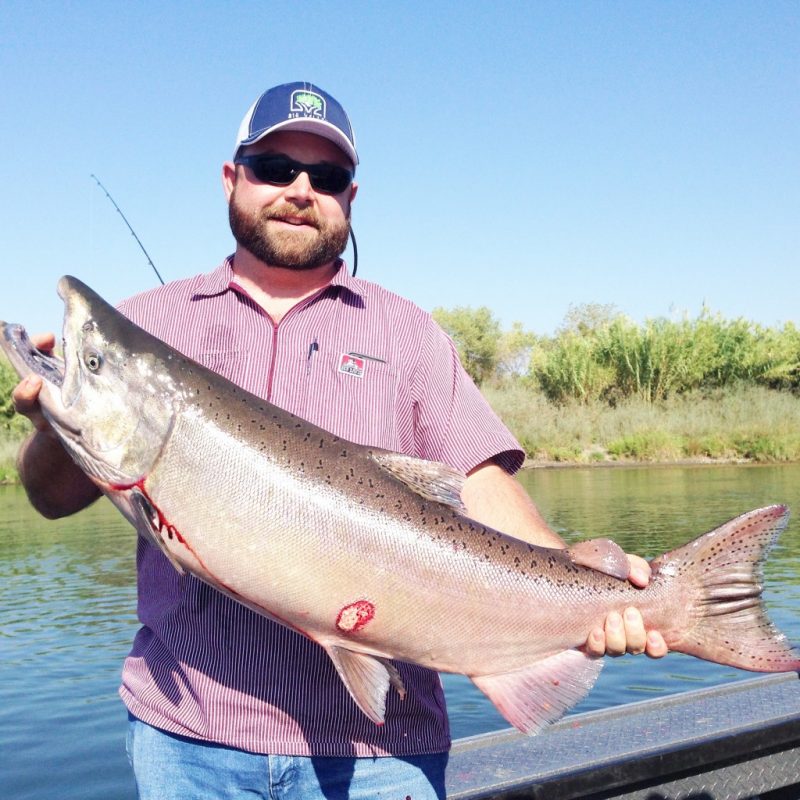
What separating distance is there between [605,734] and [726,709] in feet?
2.33

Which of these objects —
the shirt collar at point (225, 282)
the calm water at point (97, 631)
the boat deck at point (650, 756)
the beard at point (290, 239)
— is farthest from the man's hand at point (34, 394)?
the calm water at point (97, 631)

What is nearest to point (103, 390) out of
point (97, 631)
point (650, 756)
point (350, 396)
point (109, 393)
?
point (109, 393)

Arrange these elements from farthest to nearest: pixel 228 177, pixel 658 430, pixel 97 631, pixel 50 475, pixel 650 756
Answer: pixel 658 430
pixel 97 631
pixel 650 756
pixel 228 177
pixel 50 475

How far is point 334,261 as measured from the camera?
3.12m

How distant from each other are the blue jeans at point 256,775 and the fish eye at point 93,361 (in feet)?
3.41

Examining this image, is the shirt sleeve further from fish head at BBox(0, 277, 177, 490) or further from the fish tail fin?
fish head at BBox(0, 277, 177, 490)

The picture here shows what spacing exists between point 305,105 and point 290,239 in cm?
47

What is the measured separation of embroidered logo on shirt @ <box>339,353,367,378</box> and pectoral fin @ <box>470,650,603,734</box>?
97 cm

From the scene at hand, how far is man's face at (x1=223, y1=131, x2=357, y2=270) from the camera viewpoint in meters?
2.99

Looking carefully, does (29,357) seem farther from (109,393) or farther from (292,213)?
(292,213)

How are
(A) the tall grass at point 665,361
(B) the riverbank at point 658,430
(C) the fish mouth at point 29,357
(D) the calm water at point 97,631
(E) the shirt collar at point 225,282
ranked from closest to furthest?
(C) the fish mouth at point 29,357 < (E) the shirt collar at point 225,282 < (D) the calm water at point 97,631 < (B) the riverbank at point 658,430 < (A) the tall grass at point 665,361

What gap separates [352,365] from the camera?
2920mm

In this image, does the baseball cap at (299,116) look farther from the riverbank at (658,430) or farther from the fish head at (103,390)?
the riverbank at (658,430)

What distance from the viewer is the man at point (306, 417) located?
2.61m
